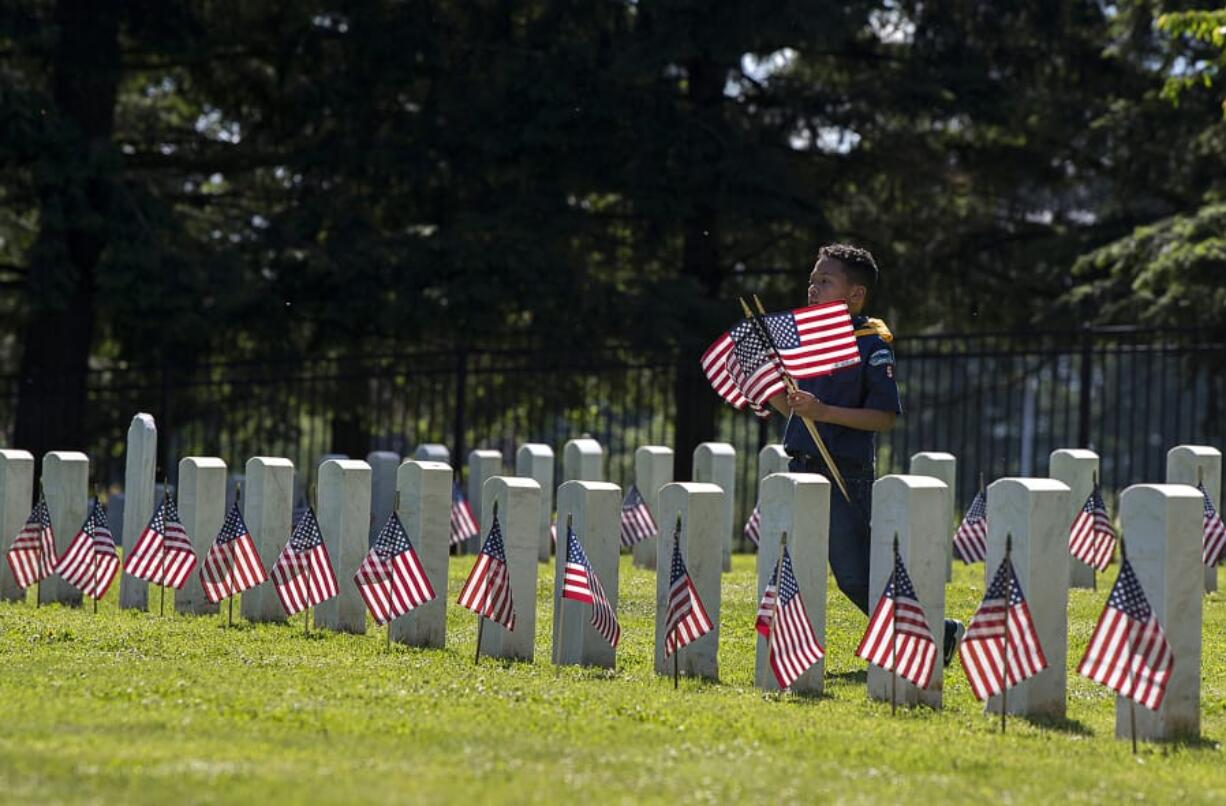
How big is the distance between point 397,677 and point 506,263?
1081 cm

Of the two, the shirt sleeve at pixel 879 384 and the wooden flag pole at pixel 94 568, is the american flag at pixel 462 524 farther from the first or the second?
the shirt sleeve at pixel 879 384

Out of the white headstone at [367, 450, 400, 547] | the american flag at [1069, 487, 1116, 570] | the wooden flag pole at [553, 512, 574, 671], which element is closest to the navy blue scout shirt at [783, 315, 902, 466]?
the wooden flag pole at [553, 512, 574, 671]

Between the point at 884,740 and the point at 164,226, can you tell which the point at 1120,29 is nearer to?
the point at 164,226

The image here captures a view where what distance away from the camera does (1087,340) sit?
15609mm

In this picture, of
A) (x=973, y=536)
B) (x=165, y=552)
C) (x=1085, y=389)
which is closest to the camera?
(x=165, y=552)

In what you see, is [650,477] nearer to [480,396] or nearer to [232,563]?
[232,563]

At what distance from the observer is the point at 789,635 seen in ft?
23.5

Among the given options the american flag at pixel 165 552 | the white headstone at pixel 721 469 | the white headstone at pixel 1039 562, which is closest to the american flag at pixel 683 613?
the white headstone at pixel 1039 562

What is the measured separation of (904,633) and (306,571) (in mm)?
3286

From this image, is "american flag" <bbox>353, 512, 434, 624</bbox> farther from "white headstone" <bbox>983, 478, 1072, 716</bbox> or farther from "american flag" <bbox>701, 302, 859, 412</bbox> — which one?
"white headstone" <bbox>983, 478, 1072, 716</bbox>

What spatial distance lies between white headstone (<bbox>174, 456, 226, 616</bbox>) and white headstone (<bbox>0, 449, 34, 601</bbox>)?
122 cm

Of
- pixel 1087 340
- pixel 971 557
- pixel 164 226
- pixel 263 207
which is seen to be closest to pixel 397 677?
pixel 971 557

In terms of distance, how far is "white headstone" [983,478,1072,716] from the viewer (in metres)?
6.81

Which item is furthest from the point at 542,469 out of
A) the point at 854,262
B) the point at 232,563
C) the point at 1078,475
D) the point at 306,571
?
the point at 854,262
